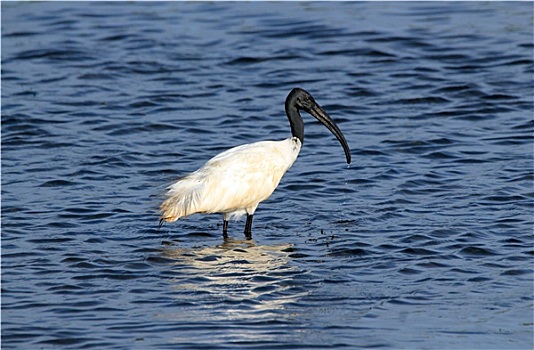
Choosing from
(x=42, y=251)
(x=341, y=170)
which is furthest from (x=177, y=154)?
(x=42, y=251)

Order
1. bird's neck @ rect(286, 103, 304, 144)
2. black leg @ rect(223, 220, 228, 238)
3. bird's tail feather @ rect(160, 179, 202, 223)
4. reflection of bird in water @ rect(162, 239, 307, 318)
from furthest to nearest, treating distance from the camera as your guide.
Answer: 1. bird's neck @ rect(286, 103, 304, 144)
2. black leg @ rect(223, 220, 228, 238)
3. bird's tail feather @ rect(160, 179, 202, 223)
4. reflection of bird in water @ rect(162, 239, 307, 318)

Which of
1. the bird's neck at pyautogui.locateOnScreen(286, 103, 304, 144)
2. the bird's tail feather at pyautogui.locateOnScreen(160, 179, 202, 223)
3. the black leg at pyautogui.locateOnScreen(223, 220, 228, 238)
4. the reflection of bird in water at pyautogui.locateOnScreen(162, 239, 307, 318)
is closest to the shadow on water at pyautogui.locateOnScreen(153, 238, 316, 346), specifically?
the reflection of bird in water at pyautogui.locateOnScreen(162, 239, 307, 318)

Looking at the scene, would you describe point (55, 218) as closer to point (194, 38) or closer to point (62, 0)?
point (194, 38)

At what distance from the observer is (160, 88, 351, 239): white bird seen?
9.32m

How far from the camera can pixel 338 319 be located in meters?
7.30

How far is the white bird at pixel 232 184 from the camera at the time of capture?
30.6 ft

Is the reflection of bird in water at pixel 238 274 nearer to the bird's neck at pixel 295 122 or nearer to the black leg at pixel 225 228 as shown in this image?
the black leg at pixel 225 228

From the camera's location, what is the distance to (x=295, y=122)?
10227 mm

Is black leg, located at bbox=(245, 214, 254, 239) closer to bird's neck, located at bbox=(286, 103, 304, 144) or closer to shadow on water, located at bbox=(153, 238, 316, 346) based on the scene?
shadow on water, located at bbox=(153, 238, 316, 346)

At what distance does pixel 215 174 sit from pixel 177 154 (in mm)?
3043

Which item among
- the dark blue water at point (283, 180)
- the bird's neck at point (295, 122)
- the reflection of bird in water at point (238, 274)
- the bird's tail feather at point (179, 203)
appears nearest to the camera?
the dark blue water at point (283, 180)

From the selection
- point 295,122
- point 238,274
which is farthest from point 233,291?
point 295,122

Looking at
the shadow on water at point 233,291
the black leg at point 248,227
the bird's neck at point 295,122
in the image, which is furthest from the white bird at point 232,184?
the shadow on water at point 233,291

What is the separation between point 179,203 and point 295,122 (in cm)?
153
